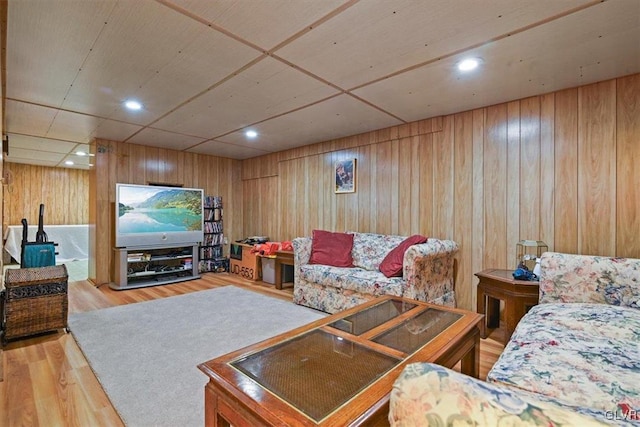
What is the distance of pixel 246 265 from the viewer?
5387mm

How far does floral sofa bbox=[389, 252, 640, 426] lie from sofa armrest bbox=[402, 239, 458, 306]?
925 mm

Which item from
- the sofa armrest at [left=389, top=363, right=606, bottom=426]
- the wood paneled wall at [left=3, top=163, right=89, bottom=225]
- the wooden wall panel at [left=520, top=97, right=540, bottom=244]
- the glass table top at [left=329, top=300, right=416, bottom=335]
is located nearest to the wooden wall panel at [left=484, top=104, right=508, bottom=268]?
the wooden wall panel at [left=520, top=97, right=540, bottom=244]

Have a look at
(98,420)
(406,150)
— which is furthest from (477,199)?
(98,420)

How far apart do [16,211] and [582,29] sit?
1047 centimetres

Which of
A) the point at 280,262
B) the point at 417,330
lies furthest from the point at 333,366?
the point at 280,262

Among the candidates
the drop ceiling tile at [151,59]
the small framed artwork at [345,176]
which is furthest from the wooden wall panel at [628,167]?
the drop ceiling tile at [151,59]

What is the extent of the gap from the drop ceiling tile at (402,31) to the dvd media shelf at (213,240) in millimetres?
4154

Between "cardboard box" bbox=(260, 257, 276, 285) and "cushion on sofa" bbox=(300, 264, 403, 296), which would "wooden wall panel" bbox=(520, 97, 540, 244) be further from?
"cardboard box" bbox=(260, 257, 276, 285)

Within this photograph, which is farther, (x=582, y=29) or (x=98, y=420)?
(x=582, y=29)

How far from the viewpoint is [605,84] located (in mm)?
2582

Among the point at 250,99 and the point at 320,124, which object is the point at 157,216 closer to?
the point at 250,99

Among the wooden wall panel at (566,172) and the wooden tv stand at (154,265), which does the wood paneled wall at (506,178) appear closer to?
the wooden wall panel at (566,172)

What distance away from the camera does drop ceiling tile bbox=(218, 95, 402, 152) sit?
333cm

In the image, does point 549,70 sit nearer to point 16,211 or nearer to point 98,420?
point 98,420
